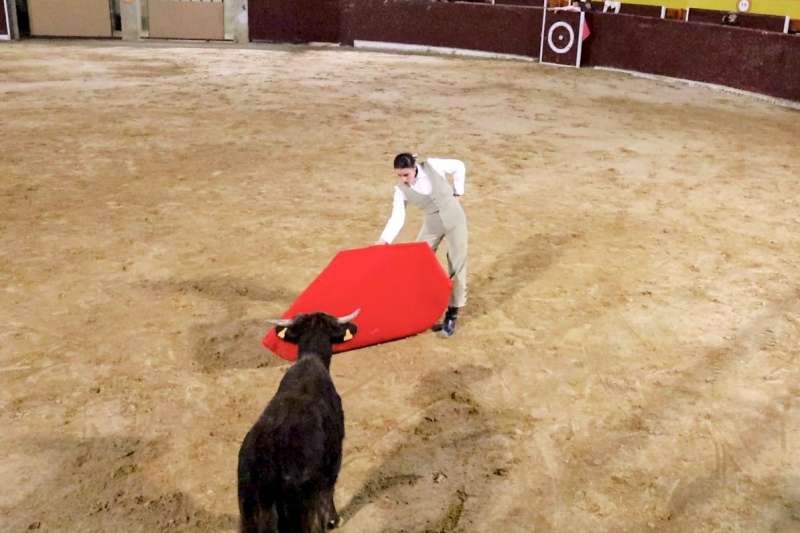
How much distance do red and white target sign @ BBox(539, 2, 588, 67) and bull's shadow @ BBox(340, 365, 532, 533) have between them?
15112 mm

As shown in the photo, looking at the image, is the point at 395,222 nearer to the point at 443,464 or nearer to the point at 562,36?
the point at 443,464

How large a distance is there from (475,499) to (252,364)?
1790mm

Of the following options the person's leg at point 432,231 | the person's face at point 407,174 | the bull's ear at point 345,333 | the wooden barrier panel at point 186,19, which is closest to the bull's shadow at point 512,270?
the person's leg at point 432,231

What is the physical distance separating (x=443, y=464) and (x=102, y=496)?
162cm

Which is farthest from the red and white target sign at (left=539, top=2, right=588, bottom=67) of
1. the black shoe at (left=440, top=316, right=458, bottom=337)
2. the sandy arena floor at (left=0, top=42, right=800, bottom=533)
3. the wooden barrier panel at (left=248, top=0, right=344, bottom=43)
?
the black shoe at (left=440, top=316, right=458, bottom=337)

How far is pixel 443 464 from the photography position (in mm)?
3994

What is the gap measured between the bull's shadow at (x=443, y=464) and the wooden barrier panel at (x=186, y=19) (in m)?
18.5

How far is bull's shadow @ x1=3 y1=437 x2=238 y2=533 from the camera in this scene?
11.5ft

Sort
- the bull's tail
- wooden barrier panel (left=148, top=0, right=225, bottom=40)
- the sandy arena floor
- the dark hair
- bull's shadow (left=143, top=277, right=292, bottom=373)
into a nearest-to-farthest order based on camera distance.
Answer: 1. the bull's tail
2. the sandy arena floor
3. the dark hair
4. bull's shadow (left=143, top=277, right=292, bottom=373)
5. wooden barrier panel (left=148, top=0, right=225, bottom=40)

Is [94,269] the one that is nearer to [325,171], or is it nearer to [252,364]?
[252,364]

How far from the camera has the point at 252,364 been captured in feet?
16.1

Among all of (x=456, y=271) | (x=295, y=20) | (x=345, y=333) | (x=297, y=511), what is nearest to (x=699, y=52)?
(x=295, y=20)

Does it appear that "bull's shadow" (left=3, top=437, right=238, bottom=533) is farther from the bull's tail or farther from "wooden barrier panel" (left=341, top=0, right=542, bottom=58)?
"wooden barrier panel" (left=341, top=0, right=542, bottom=58)

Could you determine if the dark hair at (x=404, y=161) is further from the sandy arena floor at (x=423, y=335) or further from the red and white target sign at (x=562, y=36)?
the red and white target sign at (x=562, y=36)
